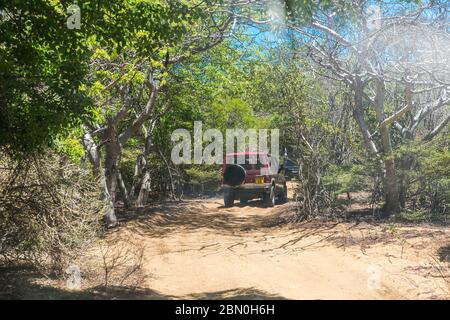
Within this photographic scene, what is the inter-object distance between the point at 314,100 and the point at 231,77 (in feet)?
9.50

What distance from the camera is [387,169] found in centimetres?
1311

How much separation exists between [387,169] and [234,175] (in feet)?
22.2

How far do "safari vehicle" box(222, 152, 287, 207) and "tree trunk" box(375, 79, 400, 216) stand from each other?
5.67 meters

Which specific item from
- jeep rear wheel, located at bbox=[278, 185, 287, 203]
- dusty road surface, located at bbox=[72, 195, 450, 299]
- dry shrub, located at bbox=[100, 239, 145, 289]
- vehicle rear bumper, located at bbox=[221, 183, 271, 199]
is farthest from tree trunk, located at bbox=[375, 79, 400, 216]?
jeep rear wheel, located at bbox=[278, 185, 287, 203]

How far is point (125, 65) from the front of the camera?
11828 mm

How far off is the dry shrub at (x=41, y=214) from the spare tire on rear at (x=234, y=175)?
10.5 m

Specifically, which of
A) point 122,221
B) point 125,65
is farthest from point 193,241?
point 125,65

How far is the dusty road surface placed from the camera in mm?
7664

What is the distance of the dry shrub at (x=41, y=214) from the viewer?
24.1 ft

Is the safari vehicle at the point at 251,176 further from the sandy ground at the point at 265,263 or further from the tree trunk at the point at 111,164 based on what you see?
the tree trunk at the point at 111,164

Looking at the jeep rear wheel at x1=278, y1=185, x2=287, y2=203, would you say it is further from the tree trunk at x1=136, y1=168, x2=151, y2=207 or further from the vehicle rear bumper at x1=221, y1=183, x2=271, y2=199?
the tree trunk at x1=136, y1=168, x2=151, y2=207

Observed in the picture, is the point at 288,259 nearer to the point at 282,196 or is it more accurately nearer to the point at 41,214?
the point at 41,214

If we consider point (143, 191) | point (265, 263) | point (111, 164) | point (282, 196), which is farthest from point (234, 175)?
point (265, 263)

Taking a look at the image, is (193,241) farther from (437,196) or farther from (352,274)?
(437,196)
